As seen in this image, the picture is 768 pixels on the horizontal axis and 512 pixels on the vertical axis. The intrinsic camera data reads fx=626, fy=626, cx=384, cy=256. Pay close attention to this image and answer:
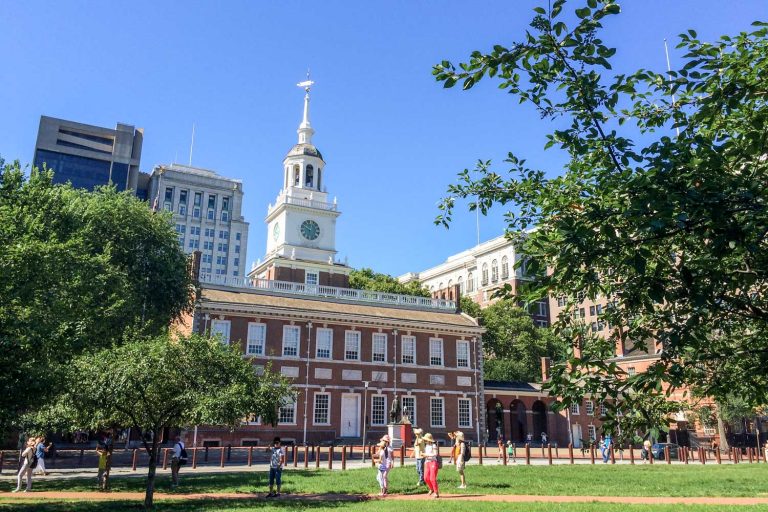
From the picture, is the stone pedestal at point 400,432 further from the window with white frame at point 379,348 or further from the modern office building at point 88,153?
the modern office building at point 88,153

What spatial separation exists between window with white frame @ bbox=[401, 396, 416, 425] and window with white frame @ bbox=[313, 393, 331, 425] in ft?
18.6

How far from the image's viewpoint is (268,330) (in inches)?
1690

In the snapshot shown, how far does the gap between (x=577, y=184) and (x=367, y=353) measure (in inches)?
1524

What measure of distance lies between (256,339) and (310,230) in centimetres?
2437

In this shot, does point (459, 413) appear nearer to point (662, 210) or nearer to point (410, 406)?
point (410, 406)

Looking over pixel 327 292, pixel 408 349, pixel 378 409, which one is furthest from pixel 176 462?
pixel 327 292

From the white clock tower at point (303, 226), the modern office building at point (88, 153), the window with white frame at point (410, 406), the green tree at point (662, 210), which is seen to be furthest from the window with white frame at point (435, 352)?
the modern office building at point (88, 153)

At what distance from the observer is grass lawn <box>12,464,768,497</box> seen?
1848 cm

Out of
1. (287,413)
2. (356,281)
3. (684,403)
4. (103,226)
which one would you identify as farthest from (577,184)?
(356,281)

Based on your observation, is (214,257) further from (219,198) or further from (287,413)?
(287,413)

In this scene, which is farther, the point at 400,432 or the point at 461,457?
the point at 400,432

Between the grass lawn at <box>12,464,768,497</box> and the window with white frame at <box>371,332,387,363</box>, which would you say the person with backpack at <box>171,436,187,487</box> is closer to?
the grass lawn at <box>12,464,768,497</box>

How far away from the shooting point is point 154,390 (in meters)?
16.5

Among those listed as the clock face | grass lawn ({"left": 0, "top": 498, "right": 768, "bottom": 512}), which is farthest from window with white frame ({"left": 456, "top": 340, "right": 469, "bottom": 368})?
grass lawn ({"left": 0, "top": 498, "right": 768, "bottom": 512})
